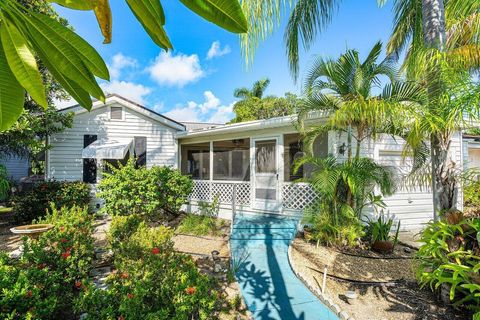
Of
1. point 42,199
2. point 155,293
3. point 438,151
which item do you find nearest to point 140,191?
point 42,199

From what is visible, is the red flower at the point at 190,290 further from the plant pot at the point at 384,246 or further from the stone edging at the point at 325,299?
the plant pot at the point at 384,246

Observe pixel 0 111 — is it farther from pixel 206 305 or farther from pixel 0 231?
pixel 0 231

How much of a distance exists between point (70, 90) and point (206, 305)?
8.65 ft

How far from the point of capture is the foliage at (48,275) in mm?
2695

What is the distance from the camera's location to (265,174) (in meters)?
9.12

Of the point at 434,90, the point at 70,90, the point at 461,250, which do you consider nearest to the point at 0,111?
the point at 70,90

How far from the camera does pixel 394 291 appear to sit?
461cm

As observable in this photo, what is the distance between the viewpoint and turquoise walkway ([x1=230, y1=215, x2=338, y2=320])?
426cm

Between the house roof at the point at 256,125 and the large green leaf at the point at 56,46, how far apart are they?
265 inches

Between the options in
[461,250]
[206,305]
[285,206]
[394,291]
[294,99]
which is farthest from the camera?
[285,206]

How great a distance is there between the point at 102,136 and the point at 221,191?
5.50 metres

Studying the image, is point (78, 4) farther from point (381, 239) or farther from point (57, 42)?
point (381, 239)

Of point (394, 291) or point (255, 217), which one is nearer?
point (394, 291)

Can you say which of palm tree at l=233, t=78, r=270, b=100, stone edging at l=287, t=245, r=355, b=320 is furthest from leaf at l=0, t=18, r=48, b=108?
palm tree at l=233, t=78, r=270, b=100
